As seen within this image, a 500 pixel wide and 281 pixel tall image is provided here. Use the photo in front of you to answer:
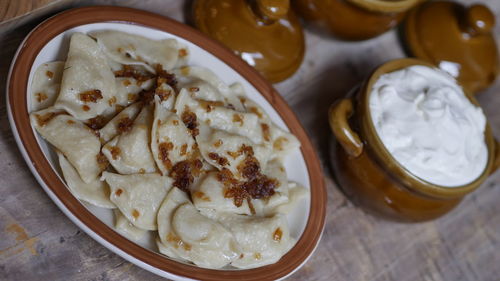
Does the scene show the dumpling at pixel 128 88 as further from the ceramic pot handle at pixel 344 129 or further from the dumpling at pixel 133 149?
the ceramic pot handle at pixel 344 129

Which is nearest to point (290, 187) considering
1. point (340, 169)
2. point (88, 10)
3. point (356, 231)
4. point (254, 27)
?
point (340, 169)

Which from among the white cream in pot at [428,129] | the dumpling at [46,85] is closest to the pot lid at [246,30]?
the white cream in pot at [428,129]

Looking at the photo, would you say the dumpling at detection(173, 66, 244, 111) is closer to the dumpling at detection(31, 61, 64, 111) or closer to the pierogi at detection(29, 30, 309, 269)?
the pierogi at detection(29, 30, 309, 269)

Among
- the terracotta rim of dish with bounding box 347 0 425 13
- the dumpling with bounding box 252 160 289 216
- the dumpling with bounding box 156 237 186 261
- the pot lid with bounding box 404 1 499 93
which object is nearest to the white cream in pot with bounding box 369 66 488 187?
the terracotta rim of dish with bounding box 347 0 425 13

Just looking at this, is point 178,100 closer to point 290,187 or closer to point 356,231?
point 290,187

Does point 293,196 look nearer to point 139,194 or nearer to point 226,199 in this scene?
point 226,199

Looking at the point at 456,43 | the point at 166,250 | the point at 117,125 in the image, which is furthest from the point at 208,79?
the point at 456,43
